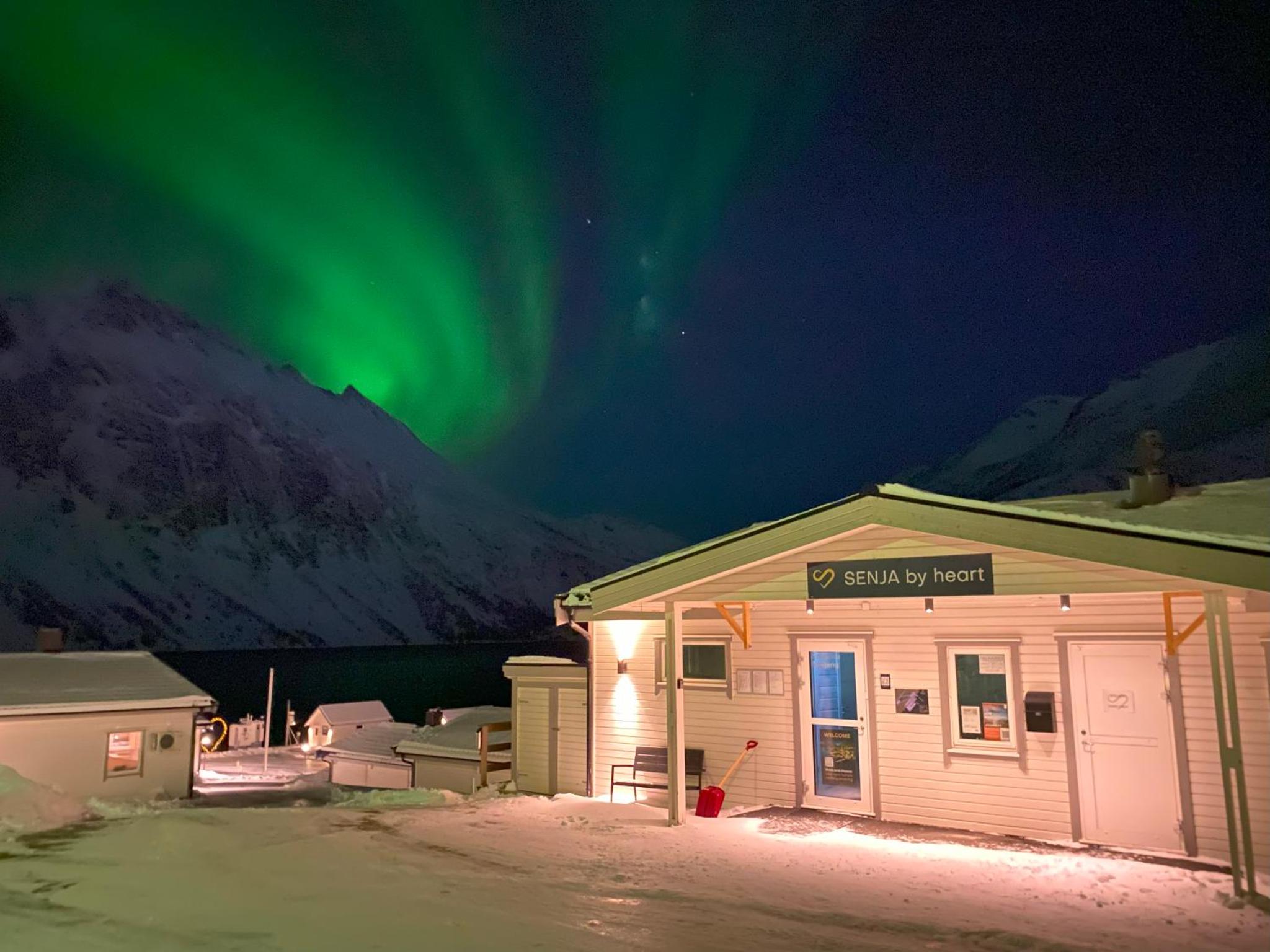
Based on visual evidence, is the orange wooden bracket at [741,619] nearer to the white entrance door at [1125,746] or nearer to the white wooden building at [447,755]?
the white entrance door at [1125,746]

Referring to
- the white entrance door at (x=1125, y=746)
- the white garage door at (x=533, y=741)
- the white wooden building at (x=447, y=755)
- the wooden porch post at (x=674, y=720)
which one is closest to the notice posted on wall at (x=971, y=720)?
the white entrance door at (x=1125, y=746)

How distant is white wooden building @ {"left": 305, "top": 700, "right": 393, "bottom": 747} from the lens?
150 feet

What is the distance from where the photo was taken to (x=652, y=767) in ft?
36.5

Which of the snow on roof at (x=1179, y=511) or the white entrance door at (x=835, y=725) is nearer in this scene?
the snow on roof at (x=1179, y=511)

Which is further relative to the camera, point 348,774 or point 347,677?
point 347,677

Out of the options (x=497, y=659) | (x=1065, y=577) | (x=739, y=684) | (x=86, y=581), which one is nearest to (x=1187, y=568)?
(x=1065, y=577)

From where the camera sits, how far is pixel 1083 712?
856 centimetres

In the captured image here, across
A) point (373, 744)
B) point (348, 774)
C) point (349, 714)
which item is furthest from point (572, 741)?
point (349, 714)

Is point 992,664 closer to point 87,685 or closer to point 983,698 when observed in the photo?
point 983,698

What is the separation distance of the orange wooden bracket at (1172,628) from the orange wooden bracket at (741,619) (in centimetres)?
425

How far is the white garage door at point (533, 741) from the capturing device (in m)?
12.6

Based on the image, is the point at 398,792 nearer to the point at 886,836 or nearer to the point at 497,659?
the point at 886,836

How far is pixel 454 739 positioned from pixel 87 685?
30.9 feet

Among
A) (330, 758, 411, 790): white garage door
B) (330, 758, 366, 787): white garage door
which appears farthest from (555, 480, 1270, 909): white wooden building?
(330, 758, 366, 787): white garage door
